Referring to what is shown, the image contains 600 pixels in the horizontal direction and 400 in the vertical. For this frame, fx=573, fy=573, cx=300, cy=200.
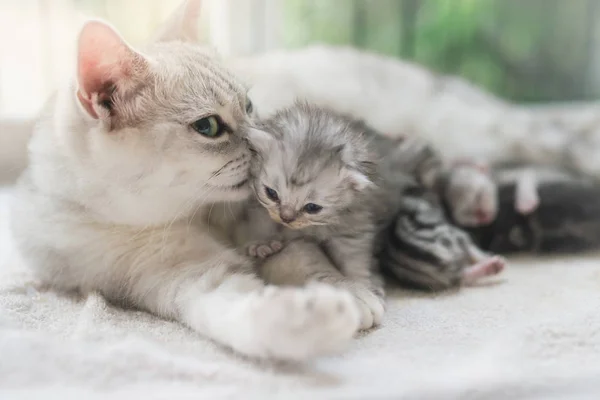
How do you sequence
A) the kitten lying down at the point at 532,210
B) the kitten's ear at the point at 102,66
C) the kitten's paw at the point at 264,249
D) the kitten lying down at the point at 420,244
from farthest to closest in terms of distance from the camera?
1. the kitten lying down at the point at 532,210
2. the kitten lying down at the point at 420,244
3. the kitten's paw at the point at 264,249
4. the kitten's ear at the point at 102,66

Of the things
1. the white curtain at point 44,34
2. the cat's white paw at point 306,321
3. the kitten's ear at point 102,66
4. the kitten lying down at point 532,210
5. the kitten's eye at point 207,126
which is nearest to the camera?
the cat's white paw at point 306,321

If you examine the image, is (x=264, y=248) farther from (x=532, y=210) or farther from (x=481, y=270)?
(x=532, y=210)

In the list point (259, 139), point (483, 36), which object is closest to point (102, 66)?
point (259, 139)

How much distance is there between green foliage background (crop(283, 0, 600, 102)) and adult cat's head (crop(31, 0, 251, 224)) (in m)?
1.34

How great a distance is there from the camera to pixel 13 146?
7.06ft

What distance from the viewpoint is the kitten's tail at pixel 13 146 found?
2.10 m

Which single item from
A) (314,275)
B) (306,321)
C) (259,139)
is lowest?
(314,275)

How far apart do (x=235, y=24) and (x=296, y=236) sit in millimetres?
1326

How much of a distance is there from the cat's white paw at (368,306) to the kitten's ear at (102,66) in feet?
1.92

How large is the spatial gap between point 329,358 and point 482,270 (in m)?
0.63

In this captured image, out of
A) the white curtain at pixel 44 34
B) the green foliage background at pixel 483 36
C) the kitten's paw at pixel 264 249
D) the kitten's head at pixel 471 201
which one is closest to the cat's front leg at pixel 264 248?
the kitten's paw at pixel 264 249

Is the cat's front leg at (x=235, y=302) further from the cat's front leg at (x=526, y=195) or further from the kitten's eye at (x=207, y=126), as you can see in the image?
the cat's front leg at (x=526, y=195)

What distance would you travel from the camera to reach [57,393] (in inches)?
32.8

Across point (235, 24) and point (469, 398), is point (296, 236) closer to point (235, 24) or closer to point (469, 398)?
point (469, 398)
